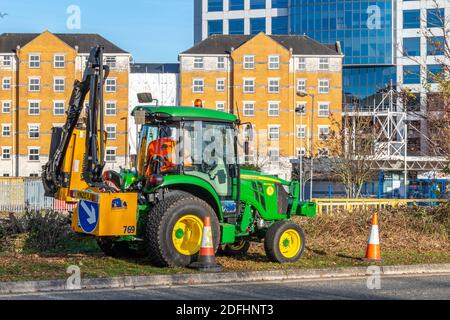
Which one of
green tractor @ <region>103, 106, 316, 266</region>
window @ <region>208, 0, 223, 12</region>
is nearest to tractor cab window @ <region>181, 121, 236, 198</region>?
green tractor @ <region>103, 106, 316, 266</region>

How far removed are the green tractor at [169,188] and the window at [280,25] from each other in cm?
7909

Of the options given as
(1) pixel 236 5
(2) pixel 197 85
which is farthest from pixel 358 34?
(2) pixel 197 85

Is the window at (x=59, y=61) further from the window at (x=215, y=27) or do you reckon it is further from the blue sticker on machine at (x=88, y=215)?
the blue sticker on machine at (x=88, y=215)

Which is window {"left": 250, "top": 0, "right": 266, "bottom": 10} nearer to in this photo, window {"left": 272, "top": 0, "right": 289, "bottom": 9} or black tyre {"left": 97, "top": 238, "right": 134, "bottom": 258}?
window {"left": 272, "top": 0, "right": 289, "bottom": 9}

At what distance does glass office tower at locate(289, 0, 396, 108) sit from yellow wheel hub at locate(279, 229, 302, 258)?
70.8 m

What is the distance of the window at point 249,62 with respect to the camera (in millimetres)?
81625

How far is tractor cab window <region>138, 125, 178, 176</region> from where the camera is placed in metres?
13.8

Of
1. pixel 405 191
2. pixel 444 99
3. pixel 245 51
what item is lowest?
pixel 405 191

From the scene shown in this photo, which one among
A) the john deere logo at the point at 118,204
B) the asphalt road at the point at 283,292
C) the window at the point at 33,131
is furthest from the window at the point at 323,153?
the john deere logo at the point at 118,204

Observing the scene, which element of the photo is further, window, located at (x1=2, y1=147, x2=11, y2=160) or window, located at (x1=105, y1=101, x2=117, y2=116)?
window, located at (x1=105, y1=101, x2=117, y2=116)
